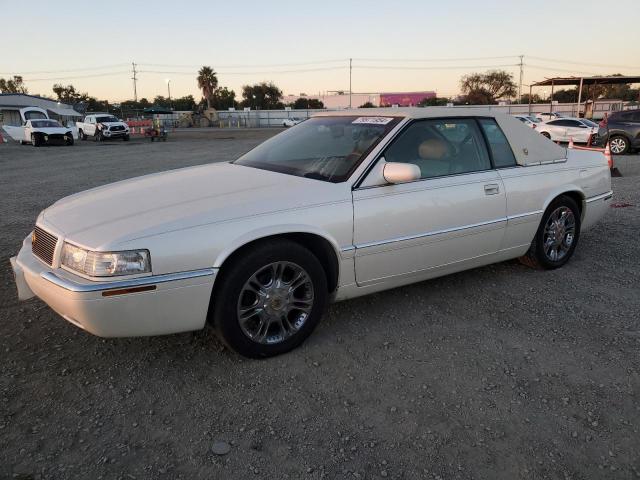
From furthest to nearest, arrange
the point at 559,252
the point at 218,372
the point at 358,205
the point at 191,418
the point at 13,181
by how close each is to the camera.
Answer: the point at 13,181 → the point at 559,252 → the point at 358,205 → the point at 218,372 → the point at 191,418

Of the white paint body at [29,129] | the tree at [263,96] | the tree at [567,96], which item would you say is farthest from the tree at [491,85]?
the white paint body at [29,129]

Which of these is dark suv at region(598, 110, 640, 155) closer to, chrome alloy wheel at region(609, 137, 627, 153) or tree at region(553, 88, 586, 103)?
chrome alloy wheel at region(609, 137, 627, 153)

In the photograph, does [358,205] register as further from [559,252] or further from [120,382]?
[559,252]

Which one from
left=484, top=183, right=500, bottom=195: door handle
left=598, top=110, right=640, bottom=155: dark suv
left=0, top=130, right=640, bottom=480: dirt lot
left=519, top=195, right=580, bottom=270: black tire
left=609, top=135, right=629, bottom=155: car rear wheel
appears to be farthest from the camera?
left=609, top=135, right=629, bottom=155: car rear wheel

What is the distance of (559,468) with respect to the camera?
2.20m

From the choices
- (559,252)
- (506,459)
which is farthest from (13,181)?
(506,459)

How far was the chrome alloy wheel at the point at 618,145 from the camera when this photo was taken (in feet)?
52.9

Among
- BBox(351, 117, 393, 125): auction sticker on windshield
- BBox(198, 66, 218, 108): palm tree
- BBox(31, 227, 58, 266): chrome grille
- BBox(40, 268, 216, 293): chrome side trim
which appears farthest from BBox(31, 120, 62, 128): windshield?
BBox(198, 66, 218, 108): palm tree

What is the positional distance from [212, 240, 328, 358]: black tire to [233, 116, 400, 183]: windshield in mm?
599

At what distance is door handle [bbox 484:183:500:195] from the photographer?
3883 mm

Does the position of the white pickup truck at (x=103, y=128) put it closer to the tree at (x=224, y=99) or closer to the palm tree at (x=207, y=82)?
the palm tree at (x=207, y=82)

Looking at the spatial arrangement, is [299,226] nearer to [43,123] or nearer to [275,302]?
[275,302]

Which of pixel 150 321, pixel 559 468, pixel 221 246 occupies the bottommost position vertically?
pixel 559 468

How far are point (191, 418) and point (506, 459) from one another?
4.91 ft
